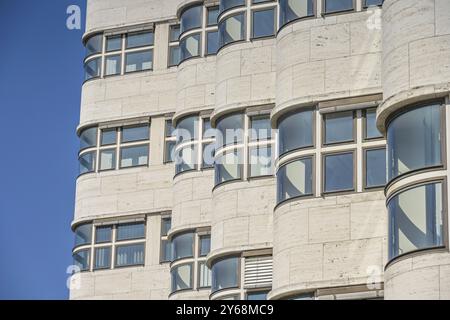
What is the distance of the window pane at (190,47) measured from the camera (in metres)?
39.9

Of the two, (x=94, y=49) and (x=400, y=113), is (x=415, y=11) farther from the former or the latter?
(x=94, y=49)

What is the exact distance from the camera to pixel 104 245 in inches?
1681

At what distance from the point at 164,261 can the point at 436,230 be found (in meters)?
17.0

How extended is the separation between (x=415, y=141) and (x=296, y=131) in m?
4.76

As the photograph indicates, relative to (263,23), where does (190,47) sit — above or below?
above

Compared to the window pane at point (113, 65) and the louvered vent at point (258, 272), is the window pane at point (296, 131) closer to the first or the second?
the louvered vent at point (258, 272)

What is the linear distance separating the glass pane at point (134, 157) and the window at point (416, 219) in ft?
55.5

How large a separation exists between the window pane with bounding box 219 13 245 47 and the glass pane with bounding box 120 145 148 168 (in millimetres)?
7820

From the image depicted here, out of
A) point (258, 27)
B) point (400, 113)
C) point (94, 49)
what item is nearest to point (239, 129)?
point (258, 27)

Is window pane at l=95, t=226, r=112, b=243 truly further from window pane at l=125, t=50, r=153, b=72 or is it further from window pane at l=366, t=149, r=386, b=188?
window pane at l=366, t=149, r=386, b=188

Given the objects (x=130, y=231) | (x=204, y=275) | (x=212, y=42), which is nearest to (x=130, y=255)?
(x=130, y=231)

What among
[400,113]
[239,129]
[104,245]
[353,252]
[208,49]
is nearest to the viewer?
[400,113]

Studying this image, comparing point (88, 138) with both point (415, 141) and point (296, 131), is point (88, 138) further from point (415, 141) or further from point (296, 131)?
point (415, 141)

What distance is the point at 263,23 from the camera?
35375 millimetres
